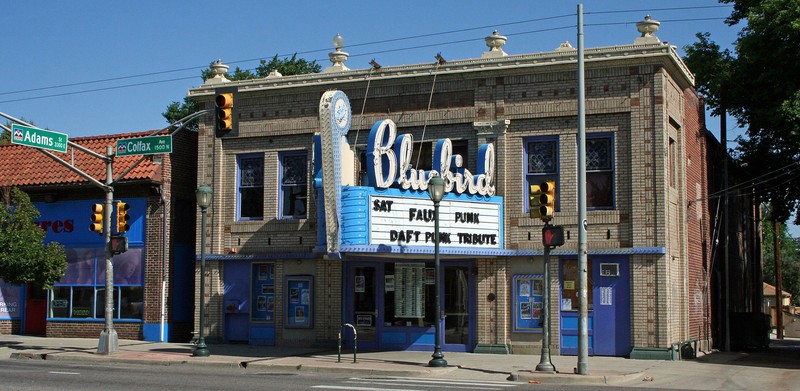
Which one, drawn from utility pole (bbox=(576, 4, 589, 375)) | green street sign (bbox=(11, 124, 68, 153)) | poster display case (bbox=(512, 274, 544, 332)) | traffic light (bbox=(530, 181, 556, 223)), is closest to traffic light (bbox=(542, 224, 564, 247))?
traffic light (bbox=(530, 181, 556, 223))

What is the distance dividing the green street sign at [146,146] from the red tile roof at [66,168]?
179 inches

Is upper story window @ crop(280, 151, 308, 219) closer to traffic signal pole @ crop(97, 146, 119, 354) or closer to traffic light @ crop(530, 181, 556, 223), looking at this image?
traffic signal pole @ crop(97, 146, 119, 354)

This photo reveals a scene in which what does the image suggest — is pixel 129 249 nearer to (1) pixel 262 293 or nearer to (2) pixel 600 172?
(1) pixel 262 293

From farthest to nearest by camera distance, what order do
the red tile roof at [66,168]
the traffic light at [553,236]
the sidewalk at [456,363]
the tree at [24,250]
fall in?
the red tile roof at [66,168], the tree at [24,250], the traffic light at [553,236], the sidewalk at [456,363]

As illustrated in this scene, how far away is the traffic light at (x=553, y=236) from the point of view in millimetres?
20078

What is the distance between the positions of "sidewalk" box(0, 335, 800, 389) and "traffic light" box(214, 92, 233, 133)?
18.9ft

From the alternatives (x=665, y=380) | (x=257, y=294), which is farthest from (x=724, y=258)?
(x=257, y=294)

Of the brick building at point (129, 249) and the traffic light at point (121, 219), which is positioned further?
the brick building at point (129, 249)

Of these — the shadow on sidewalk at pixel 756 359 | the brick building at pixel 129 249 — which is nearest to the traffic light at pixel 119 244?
the brick building at pixel 129 249

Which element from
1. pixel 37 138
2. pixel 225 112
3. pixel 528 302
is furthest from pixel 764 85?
pixel 37 138

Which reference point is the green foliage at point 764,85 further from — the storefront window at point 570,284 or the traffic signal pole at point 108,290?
the traffic signal pole at point 108,290

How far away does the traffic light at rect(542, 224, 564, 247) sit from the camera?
65.9 ft

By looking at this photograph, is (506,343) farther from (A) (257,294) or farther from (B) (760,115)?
(B) (760,115)

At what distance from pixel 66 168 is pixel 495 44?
14895 millimetres
